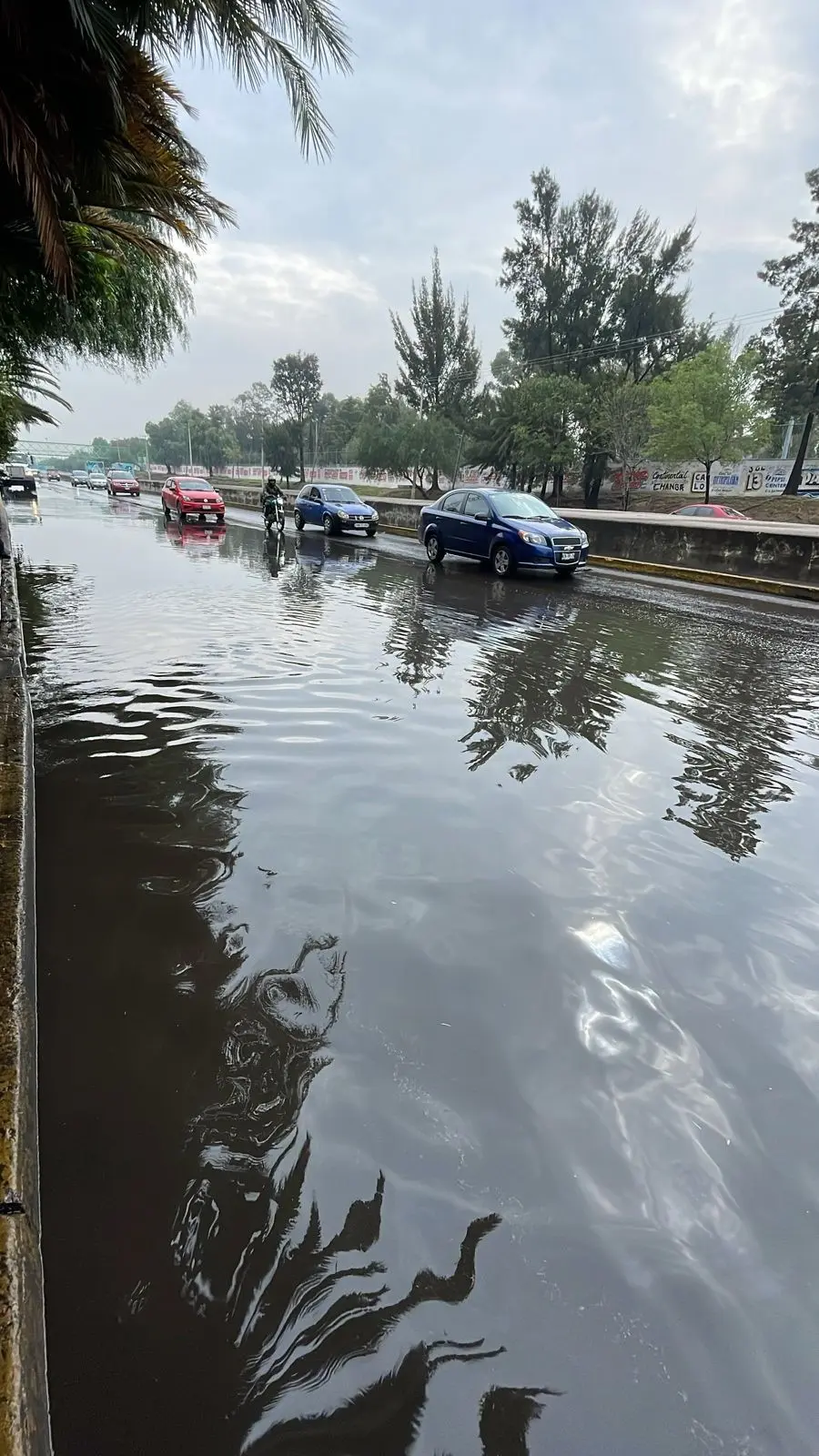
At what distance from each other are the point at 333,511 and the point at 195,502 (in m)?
5.59

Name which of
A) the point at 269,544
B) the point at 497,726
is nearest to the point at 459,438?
the point at 269,544

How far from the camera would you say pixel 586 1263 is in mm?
1732

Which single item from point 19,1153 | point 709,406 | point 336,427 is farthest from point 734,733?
point 336,427

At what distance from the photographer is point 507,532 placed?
44.1 feet

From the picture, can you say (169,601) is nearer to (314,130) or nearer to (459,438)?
(314,130)

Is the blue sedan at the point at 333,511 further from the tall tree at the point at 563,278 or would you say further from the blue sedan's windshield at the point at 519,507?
the tall tree at the point at 563,278

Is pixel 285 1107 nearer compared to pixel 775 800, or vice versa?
pixel 285 1107

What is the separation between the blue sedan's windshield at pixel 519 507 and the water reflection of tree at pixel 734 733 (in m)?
5.81

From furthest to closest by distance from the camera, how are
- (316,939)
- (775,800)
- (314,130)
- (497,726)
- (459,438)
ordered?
(459,438), (314,130), (497,726), (775,800), (316,939)

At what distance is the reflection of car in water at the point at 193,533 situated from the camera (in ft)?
59.0

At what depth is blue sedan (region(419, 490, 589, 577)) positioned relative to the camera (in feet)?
43.2

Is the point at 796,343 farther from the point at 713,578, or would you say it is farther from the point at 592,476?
the point at 713,578

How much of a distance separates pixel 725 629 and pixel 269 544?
12714 millimetres

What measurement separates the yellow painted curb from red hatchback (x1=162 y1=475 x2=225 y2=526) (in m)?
13.7
